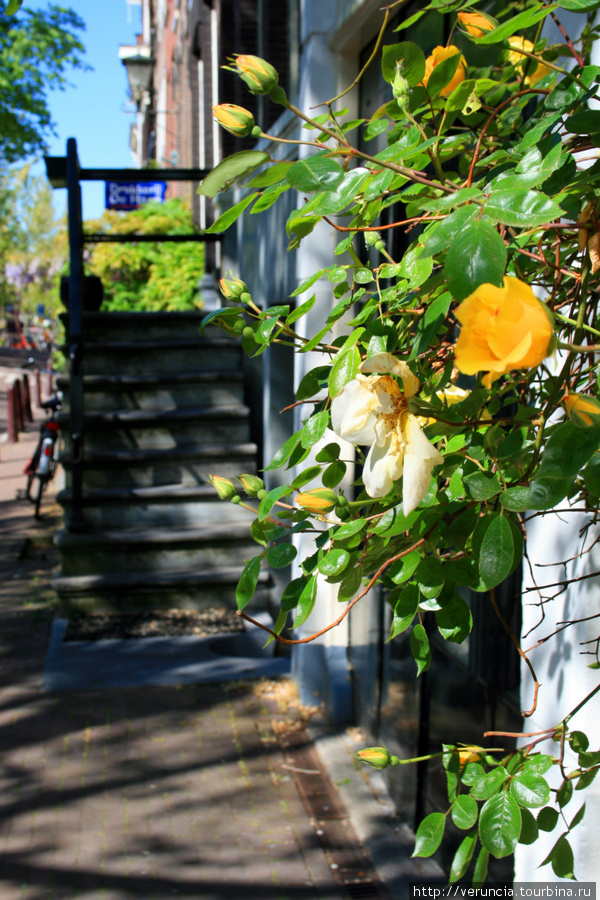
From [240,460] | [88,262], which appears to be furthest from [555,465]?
[88,262]

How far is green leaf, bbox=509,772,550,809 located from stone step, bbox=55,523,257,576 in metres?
5.37

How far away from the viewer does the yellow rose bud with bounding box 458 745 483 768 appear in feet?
4.18

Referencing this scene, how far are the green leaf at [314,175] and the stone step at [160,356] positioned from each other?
6.76m

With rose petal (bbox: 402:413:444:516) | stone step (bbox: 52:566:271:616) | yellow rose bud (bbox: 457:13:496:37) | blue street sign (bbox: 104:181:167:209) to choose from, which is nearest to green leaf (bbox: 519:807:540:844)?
rose petal (bbox: 402:413:444:516)

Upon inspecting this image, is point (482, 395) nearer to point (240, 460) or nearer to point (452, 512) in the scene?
point (452, 512)

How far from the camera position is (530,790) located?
1065 mm

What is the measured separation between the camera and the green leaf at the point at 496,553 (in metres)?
0.90

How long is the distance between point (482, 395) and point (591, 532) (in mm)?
736

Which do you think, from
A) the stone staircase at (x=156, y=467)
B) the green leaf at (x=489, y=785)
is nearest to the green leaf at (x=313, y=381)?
the green leaf at (x=489, y=785)

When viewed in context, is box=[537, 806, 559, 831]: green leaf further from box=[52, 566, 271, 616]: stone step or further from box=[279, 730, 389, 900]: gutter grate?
box=[52, 566, 271, 616]: stone step

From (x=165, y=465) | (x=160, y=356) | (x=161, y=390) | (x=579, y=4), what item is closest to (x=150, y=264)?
(x=160, y=356)

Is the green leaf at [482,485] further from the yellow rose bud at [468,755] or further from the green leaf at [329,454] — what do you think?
the yellow rose bud at [468,755]

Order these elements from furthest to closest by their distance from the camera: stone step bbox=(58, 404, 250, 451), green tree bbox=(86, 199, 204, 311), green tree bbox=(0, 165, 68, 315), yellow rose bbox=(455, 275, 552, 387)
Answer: green tree bbox=(0, 165, 68, 315), green tree bbox=(86, 199, 204, 311), stone step bbox=(58, 404, 250, 451), yellow rose bbox=(455, 275, 552, 387)

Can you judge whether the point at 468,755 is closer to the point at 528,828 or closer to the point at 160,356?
the point at 528,828
